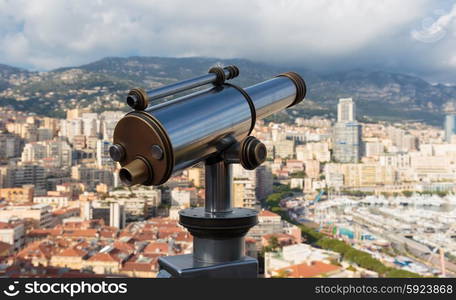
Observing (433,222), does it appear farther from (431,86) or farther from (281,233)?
(431,86)

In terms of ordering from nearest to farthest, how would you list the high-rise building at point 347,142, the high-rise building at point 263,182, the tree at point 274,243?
the tree at point 274,243 < the high-rise building at point 263,182 < the high-rise building at point 347,142

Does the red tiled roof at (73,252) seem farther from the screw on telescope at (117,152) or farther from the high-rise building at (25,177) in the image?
the screw on telescope at (117,152)

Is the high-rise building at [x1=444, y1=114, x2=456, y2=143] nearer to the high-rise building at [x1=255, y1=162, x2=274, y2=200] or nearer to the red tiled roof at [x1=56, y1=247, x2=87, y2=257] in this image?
the high-rise building at [x1=255, y1=162, x2=274, y2=200]

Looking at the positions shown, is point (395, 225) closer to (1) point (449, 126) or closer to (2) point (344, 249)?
→ (2) point (344, 249)

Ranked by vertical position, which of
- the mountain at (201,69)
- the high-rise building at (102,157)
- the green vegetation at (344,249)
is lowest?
the green vegetation at (344,249)

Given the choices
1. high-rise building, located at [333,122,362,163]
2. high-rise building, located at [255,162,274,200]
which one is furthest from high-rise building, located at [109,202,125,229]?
high-rise building, located at [333,122,362,163]

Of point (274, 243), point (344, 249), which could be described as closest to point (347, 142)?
point (344, 249)

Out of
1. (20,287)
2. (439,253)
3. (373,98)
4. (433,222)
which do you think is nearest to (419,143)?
(373,98)

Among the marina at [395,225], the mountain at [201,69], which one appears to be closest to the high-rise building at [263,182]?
the marina at [395,225]
